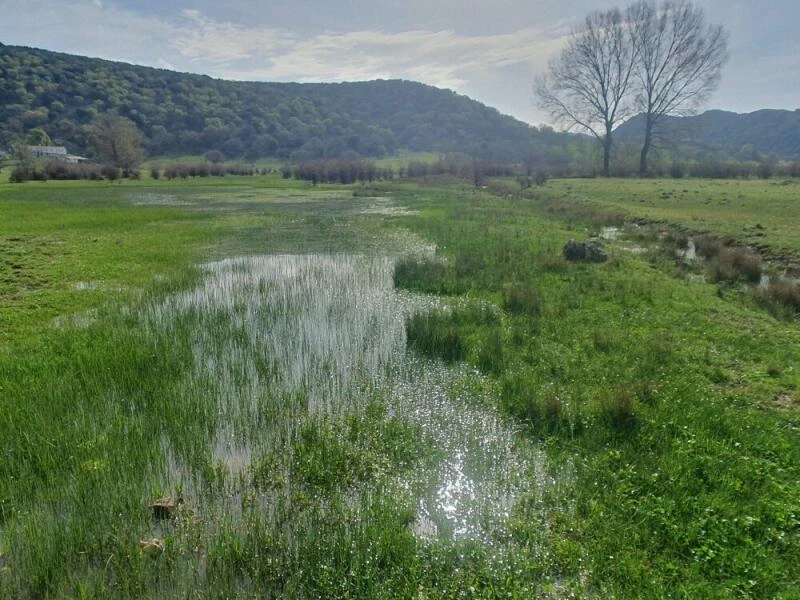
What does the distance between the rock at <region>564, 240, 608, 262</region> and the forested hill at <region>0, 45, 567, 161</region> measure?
113 metres

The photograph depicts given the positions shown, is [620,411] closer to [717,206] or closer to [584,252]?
[584,252]

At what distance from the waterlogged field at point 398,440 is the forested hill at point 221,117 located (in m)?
121

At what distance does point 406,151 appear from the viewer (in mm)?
161375

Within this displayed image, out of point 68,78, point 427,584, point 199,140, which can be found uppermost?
point 68,78

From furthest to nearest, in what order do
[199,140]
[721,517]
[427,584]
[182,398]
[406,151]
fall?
[406,151]
[199,140]
[182,398]
[721,517]
[427,584]

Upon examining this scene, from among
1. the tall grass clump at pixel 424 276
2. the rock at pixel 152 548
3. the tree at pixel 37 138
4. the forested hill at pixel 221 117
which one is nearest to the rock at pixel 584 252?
the tall grass clump at pixel 424 276

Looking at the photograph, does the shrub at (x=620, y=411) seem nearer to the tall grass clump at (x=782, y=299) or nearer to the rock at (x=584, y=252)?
the tall grass clump at (x=782, y=299)

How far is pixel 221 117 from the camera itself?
151125 millimetres

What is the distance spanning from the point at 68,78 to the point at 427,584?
189 m

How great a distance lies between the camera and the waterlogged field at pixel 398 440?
459 cm

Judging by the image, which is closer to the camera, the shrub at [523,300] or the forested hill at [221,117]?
the shrub at [523,300]

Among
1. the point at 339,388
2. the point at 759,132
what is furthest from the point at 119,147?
the point at 759,132

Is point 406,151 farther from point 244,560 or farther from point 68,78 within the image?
point 244,560

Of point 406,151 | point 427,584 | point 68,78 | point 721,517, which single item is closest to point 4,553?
point 427,584
